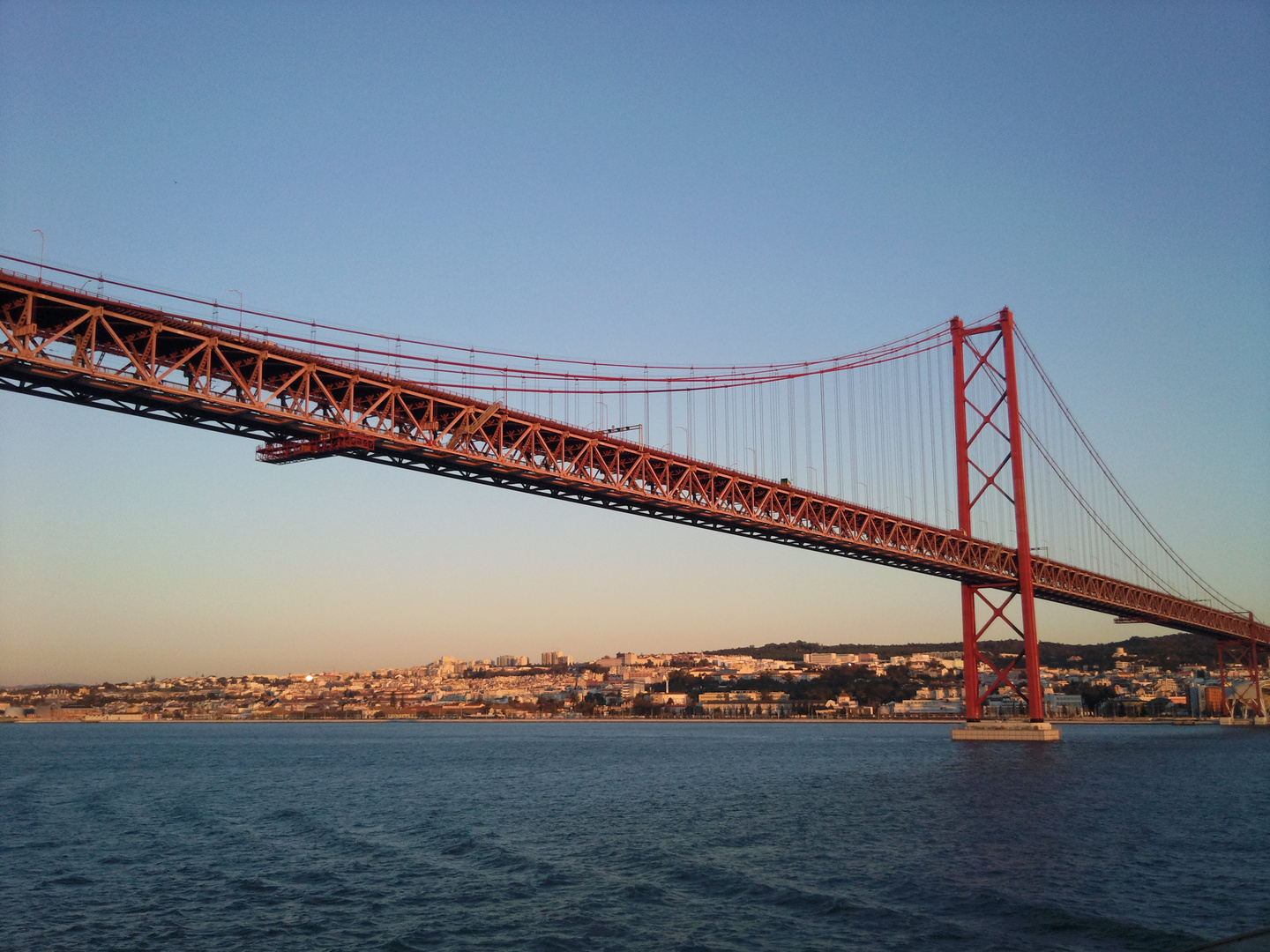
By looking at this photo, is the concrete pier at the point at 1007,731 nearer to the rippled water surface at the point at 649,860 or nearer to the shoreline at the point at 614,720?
the rippled water surface at the point at 649,860

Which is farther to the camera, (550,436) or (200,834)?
(550,436)

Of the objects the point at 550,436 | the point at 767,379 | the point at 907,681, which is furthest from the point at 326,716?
the point at 550,436

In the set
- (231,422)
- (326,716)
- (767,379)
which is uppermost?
(767,379)

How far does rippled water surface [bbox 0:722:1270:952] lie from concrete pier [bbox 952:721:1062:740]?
10.3 meters

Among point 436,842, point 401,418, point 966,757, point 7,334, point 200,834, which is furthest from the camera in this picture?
point 966,757

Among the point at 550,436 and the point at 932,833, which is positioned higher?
the point at 550,436

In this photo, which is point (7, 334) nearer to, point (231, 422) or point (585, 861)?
point (231, 422)

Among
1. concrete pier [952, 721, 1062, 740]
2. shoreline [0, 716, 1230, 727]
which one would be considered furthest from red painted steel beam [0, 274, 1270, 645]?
shoreline [0, 716, 1230, 727]

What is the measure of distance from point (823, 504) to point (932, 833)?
77.8 ft

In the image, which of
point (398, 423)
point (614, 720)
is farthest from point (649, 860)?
point (614, 720)

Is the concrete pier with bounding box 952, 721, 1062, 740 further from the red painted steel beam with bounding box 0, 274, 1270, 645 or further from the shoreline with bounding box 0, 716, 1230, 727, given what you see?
the shoreline with bounding box 0, 716, 1230, 727

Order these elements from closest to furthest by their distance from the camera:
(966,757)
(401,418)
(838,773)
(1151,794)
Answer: (401,418)
(1151,794)
(838,773)
(966,757)

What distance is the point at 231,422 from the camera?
89.1 ft

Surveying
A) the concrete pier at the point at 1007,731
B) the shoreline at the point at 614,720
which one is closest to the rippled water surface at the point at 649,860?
the concrete pier at the point at 1007,731
